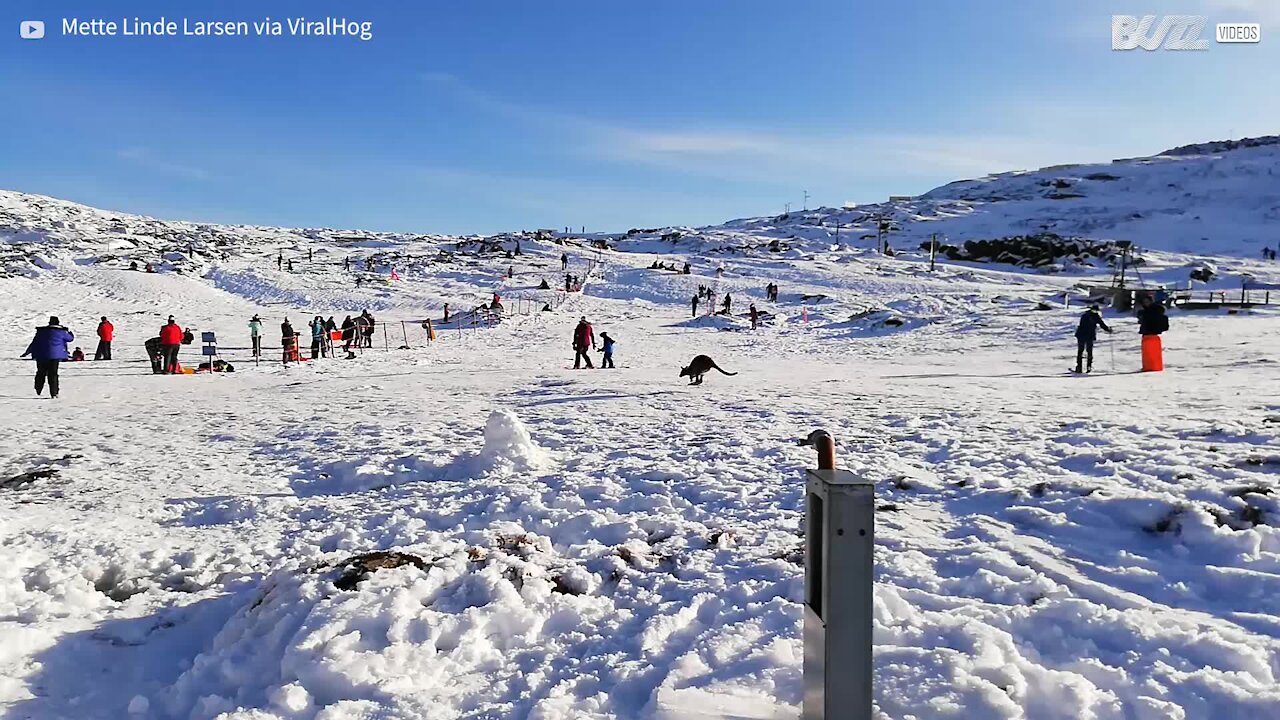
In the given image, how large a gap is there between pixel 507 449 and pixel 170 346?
15.6m

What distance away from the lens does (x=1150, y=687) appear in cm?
322

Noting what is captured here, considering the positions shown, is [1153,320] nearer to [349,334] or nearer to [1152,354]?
[1152,354]

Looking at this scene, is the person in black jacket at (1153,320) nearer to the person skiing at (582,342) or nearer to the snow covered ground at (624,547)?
the snow covered ground at (624,547)

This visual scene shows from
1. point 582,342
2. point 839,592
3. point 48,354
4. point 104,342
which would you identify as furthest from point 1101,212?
point 839,592

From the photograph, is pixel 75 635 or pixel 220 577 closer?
pixel 75 635

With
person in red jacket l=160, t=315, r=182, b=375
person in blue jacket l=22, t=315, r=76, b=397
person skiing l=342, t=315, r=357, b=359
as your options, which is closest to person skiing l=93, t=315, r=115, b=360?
person in red jacket l=160, t=315, r=182, b=375

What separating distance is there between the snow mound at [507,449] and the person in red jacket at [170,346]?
15.1 m

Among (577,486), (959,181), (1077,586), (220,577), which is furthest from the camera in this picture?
(959,181)

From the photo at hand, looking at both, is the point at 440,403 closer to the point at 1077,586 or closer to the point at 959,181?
the point at 1077,586

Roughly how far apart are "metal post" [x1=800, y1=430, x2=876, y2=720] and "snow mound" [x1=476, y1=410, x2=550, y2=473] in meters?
5.03

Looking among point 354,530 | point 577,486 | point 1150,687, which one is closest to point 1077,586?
point 1150,687

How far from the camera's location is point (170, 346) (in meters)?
18.8

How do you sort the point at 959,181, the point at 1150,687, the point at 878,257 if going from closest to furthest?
the point at 1150,687, the point at 878,257, the point at 959,181

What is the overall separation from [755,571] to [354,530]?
3.36 metres
